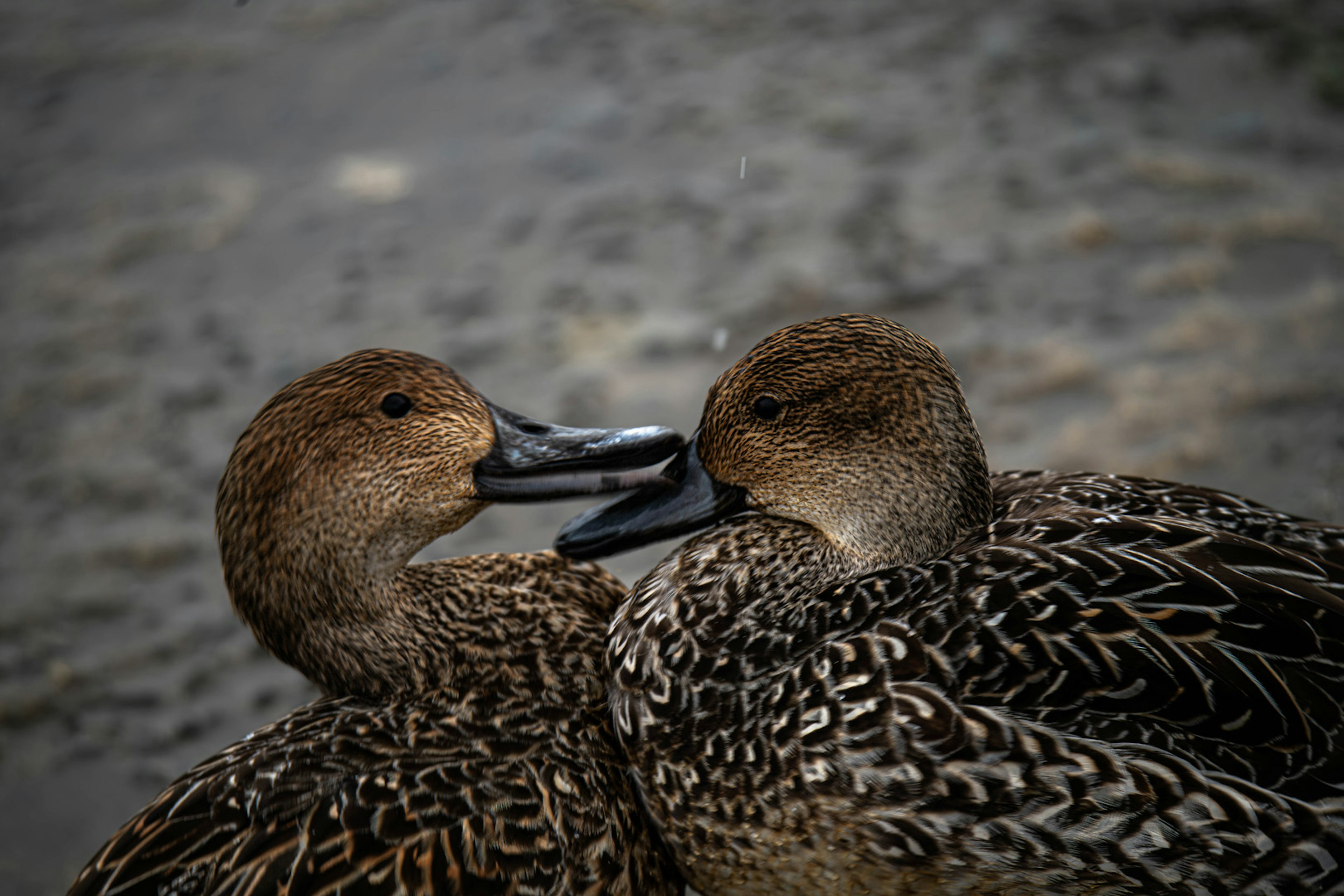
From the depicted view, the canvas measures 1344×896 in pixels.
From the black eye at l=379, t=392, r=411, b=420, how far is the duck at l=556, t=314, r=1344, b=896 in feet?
1.22

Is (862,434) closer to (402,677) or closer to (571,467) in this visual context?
(571,467)

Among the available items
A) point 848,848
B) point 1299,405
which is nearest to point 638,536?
point 848,848

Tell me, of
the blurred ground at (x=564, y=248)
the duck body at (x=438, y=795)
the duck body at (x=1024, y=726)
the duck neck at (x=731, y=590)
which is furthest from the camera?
the blurred ground at (x=564, y=248)

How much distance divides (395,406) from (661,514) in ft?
1.63

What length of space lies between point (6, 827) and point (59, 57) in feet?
13.2

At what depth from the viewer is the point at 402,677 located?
6.07 ft

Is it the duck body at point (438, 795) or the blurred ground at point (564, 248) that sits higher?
the blurred ground at point (564, 248)

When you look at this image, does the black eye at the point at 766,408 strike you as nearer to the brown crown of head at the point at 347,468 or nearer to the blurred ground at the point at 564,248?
the brown crown of head at the point at 347,468

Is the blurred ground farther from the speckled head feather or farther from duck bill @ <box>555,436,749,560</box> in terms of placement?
the speckled head feather

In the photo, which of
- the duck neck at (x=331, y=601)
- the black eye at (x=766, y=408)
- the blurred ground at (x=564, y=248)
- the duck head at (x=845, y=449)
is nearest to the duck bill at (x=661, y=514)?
the duck head at (x=845, y=449)

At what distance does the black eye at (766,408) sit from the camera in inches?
69.5

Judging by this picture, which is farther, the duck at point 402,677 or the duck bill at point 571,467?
the duck bill at point 571,467

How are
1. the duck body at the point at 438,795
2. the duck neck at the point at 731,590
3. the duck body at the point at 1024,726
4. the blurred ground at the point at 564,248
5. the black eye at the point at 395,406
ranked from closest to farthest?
the duck body at the point at 1024,726, the duck body at the point at 438,795, the duck neck at the point at 731,590, the black eye at the point at 395,406, the blurred ground at the point at 564,248

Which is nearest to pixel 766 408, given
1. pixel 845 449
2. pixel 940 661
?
pixel 845 449
